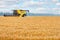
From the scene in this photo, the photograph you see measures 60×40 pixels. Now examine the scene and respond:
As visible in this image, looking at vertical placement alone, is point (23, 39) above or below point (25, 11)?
above

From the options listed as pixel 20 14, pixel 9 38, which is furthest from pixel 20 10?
pixel 9 38

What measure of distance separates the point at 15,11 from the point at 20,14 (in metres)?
1.36

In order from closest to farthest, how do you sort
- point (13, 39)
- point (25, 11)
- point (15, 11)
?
point (13, 39)
point (25, 11)
point (15, 11)

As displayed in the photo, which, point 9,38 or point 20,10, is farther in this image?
point 20,10

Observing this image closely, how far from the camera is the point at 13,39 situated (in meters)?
5.31

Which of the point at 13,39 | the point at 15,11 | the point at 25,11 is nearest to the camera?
the point at 13,39

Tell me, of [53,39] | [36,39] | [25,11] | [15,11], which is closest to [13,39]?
[36,39]

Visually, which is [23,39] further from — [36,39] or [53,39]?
[53,39]

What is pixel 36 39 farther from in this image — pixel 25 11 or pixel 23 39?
pixel 25 11

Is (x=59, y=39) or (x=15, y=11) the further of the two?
(x=15, y=11)

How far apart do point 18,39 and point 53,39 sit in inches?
34.7

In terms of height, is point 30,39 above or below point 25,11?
above

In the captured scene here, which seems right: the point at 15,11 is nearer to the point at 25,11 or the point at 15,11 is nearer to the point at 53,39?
the point at 25,11

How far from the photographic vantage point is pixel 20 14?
21.8 m
